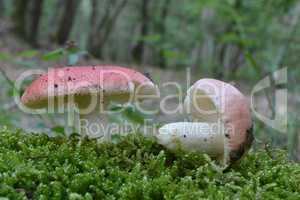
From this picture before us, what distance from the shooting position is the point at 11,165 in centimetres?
146

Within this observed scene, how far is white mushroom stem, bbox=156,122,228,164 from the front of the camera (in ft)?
5.31

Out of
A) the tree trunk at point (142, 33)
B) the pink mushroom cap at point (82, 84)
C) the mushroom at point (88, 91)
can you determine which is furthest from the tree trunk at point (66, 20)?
the pink mushroom cap at point (82, 84)

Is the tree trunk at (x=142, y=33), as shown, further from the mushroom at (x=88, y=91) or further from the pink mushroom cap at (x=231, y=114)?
the pink mushroom cap at (x=231, y=114)

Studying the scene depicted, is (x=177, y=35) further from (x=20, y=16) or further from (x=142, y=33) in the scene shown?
(x=20, y=16)

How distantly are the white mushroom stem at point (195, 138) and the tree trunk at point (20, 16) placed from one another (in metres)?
10.4

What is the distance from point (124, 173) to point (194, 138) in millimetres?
342

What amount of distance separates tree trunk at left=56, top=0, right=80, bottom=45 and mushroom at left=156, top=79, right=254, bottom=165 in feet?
35.5

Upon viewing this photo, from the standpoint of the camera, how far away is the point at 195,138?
165 centimetres

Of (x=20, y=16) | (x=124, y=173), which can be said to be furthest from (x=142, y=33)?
(x=124, y=173)

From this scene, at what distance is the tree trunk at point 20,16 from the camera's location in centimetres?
1107

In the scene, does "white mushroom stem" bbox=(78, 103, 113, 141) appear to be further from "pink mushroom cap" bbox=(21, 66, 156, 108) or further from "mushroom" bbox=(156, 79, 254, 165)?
"mushroom" bbox=(156, 79, 254, 165)

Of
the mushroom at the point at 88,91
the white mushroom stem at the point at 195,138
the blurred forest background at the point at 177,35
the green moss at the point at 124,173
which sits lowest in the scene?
the green moss at the point at 124,173

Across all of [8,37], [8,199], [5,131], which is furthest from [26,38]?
[8,199]

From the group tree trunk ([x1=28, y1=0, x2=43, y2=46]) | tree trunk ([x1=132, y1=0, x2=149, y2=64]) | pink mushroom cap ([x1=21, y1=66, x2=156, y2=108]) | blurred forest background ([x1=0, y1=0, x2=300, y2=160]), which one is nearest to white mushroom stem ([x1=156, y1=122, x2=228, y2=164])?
pink mushroom cap ([x1=21, y1=66, x2=156, y2=108])
